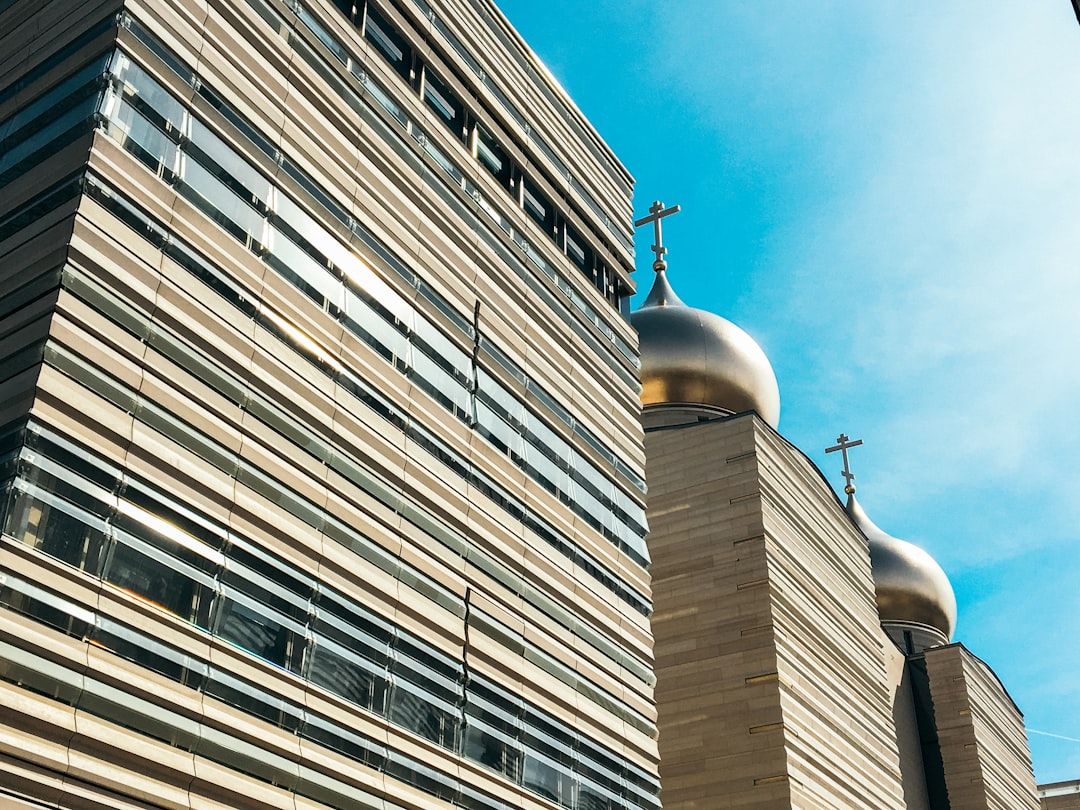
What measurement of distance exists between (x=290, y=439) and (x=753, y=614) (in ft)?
67.3

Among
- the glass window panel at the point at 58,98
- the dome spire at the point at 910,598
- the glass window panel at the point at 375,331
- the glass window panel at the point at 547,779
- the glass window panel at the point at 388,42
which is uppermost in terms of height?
the dome spire at the point at 910,598

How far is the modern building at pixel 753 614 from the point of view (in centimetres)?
3428

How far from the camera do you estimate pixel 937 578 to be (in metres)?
59.2

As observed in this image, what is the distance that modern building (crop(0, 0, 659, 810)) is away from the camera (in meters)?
14.9

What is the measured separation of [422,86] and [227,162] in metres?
7.50

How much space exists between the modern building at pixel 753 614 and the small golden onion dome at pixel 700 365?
2.1 inches

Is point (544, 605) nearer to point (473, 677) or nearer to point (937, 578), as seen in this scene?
point (473, 677)

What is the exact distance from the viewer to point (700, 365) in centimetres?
4562

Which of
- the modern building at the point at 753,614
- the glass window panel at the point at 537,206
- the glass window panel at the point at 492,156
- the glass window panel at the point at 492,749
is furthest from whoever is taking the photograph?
the modern building at the point at 753,614

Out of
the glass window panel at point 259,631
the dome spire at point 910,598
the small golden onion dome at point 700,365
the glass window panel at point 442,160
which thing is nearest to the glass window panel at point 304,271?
the glass window panel at point 442,160

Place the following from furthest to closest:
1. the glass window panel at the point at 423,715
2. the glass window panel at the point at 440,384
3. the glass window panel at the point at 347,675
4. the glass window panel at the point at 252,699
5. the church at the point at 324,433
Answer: the glass window panel at the point at 440,384
the glass window panel at the point at 423,715
the glass window panel at the point at 347,675
the glass window panel at the point at 252,699
the church at the point at 324,433

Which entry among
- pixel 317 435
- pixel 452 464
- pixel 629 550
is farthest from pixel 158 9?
pixel 629 550

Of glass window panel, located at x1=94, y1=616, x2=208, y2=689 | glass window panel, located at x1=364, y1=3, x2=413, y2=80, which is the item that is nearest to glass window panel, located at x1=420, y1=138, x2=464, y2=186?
glass window panel, located at x1=364, y1=3, x2=413, y2=80

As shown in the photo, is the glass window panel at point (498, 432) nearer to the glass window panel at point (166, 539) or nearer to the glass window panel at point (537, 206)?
the glass window panel at point (537, 206)
